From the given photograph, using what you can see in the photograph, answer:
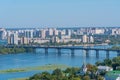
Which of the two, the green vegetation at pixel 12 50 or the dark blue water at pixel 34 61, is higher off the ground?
the green vegetation at pixel 12 50

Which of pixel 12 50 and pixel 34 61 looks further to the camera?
pixel 12 50

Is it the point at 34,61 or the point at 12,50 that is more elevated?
the point at 12,50

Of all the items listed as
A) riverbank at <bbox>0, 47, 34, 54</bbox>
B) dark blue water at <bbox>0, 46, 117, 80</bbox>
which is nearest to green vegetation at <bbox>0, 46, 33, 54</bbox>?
riverbank at <bbox>0, 47, 34, 54</bbox>

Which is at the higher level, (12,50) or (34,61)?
(12,50)

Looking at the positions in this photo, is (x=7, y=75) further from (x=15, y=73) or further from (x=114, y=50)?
(x=114, y=50)

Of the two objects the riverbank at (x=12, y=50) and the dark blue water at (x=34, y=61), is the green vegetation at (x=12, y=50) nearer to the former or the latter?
the riverbank at (x=12, y=50)

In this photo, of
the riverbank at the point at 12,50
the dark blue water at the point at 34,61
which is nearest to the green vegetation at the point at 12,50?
the riverbank at the point at 12,50

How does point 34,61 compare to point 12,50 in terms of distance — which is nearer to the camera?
point 34,61

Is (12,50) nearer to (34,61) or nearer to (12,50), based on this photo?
(12,50)

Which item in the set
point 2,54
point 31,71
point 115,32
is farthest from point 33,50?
point 115,32

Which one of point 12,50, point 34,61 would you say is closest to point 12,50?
point 12,50

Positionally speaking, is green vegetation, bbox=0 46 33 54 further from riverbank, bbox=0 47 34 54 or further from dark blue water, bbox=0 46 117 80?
dark blue water, bbox=0 46 117 80

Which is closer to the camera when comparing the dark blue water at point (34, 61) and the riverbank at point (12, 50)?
the dark blue water at point (34, 61)
